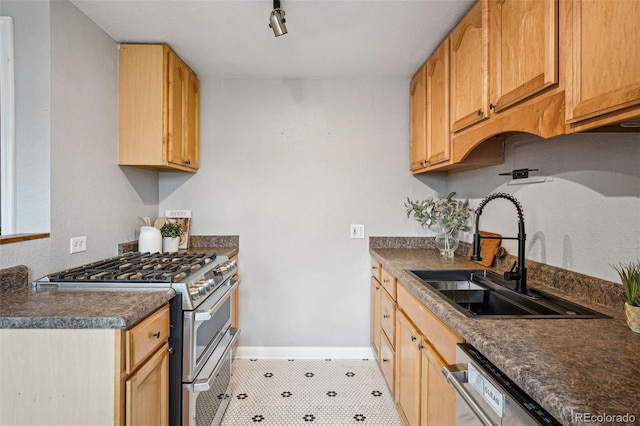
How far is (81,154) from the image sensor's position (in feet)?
5.91

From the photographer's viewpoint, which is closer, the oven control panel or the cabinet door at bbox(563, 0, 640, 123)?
the cabinet door at bbox(563, 0, 640, 123)

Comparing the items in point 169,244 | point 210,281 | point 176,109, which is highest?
point 176,109

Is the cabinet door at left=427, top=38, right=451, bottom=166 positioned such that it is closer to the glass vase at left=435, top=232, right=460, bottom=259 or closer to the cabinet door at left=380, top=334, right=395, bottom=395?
the glass vase at left=435, top=232, right=460, bottom=259

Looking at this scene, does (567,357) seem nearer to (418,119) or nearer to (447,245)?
(447,245)

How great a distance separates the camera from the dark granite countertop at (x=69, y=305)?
1083 mm

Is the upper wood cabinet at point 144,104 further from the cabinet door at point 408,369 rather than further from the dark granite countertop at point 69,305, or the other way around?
the cabinet door at point 408,369

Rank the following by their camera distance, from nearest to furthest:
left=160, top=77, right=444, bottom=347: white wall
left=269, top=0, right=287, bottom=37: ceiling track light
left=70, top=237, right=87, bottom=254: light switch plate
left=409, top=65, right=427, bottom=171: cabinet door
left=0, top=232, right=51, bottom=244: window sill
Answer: left=0, top=232, right=51, bottom=244: window sill → left=269, top=0, right=287, bottom=37: ceiling track light → left=70, top=237, right=87, bottom=254: light switch plate → left=409, top=65, right=427, bottom=171: cabinet door → left=160, top=77, right=444, bottom=347: white wall

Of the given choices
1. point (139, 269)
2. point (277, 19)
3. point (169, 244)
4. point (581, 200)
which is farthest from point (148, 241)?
point (581, 200)

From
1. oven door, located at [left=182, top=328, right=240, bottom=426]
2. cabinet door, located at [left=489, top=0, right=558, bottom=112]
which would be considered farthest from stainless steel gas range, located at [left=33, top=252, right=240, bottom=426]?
cabinet door, located at [left=489, top=0, right=558, bottom=112]

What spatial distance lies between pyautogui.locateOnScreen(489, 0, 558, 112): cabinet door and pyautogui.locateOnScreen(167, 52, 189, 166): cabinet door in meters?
1.92

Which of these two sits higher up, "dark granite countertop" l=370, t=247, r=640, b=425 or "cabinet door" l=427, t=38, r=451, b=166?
"cabinet door" l=427, t=38, r=451, b=166

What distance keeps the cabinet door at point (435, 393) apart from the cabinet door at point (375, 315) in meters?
0.92

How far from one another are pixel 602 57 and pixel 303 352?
8.58 feet

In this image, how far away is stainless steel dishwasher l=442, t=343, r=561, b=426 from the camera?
0.74 meters
